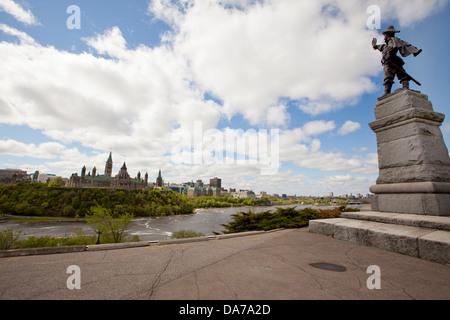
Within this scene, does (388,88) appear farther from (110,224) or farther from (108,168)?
(108,168)

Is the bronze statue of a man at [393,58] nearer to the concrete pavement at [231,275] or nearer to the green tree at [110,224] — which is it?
the concrete pavement at [231,275]

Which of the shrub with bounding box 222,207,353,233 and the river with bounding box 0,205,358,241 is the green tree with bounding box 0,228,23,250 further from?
the river with bounding box 0,205,358,241

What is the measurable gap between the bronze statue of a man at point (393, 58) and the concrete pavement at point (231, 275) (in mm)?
7349

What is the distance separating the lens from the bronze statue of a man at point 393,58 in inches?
318

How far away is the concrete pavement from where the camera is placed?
2986 mm

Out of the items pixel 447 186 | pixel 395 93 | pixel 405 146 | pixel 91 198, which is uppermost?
pixel 395 93

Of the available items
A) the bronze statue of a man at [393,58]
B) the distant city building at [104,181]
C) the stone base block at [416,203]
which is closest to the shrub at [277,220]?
the stone base block at [416,203]
